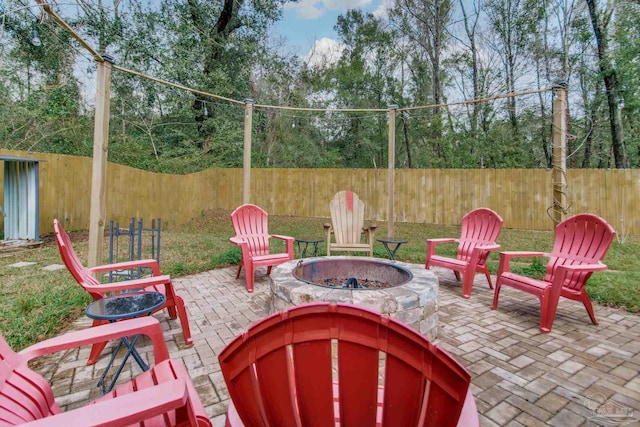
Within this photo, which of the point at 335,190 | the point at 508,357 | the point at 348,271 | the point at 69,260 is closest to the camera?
the point at 69,260

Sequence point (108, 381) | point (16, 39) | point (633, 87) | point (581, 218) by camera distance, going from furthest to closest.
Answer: point (633, 87) < point (16, 39) < point (581, 218) < point (108, 381)

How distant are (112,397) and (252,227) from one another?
3.10m

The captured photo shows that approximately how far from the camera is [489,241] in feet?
12.3

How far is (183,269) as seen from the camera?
14.1 feet

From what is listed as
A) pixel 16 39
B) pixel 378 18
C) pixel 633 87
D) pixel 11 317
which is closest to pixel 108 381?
pixel 11 317

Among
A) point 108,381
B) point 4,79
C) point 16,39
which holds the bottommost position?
point 108,381

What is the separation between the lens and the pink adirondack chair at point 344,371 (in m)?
0.68

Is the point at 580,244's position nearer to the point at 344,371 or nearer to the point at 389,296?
the point at 389,296

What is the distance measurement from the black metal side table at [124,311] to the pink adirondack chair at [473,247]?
2.91 metres

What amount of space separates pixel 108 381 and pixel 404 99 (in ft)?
48.1

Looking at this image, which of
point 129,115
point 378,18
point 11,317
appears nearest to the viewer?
point 11,317

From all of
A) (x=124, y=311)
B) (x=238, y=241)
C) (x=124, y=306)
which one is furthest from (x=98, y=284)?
(x=238, y=241)

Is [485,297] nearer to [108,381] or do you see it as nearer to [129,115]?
[108,381]

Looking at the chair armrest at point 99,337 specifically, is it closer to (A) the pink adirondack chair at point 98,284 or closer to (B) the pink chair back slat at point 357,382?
(A) the pink adirondack chair at point 98,284
